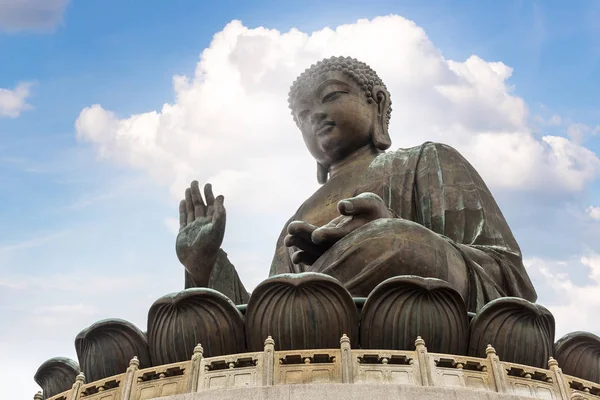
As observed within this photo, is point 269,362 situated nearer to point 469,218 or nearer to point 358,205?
point 358,205

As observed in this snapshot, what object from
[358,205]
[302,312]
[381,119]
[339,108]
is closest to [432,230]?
[358,205]

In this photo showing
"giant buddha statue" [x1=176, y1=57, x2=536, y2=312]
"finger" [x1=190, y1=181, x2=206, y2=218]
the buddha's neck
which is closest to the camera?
"giant buddha statue" [x1=176, y1=57, x2=536, y2=312]

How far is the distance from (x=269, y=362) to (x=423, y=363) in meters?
1.00

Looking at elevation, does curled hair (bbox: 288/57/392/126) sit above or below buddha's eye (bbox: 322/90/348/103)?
above

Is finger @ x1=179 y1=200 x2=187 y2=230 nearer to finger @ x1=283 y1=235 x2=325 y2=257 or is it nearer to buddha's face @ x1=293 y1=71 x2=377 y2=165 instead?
finger @ x1=283 y1=235 x2=325 y2=257

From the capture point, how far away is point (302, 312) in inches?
257

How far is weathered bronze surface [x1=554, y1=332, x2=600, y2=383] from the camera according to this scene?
23.1 feet

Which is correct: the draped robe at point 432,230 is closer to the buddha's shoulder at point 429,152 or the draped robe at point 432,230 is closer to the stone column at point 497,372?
the buddha's shoulder at point 429,152

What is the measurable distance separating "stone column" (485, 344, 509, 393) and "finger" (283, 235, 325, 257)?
7.02ft

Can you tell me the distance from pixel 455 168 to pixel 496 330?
3517 millimetres

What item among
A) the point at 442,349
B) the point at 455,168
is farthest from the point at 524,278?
the point at 442,349

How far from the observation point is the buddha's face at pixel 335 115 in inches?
421

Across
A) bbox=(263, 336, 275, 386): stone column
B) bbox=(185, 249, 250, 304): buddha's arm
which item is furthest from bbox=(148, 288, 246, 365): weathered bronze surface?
bbox=(185, 249, 250, 304): buddha's arm

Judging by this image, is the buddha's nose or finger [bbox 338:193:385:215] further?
the buddha's nose
